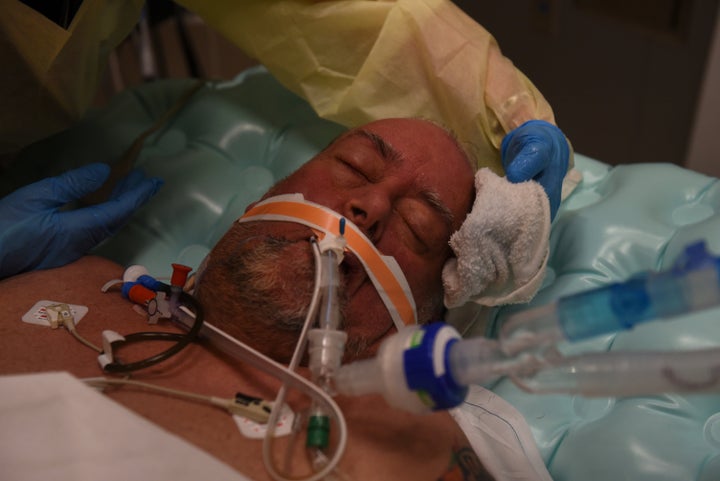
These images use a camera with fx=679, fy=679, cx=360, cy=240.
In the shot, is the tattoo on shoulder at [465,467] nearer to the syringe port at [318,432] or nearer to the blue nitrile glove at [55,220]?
the syringe port at [318,432]

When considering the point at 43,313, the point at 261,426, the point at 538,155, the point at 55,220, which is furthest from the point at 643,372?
the point at 55,220

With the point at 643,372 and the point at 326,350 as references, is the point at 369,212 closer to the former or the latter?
the point at 326,350

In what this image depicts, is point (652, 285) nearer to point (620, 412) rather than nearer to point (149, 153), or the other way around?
point (620, 412)

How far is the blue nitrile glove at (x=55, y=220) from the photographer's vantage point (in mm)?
1369

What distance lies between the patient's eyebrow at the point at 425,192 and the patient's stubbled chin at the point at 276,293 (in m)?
0.19

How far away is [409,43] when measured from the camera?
Result: 155 cm

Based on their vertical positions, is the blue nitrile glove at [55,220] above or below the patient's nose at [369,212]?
below

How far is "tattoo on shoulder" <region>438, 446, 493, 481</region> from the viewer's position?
Result: 1.00 meters

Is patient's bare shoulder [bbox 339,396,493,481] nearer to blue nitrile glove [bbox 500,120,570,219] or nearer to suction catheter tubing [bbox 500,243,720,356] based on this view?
suction catheter tubing [bbox 500,243,720,356]

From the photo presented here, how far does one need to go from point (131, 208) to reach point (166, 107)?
559 millimetres

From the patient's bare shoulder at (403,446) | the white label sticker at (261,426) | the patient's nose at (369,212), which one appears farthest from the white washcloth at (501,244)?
the white label sticker at (261,426)

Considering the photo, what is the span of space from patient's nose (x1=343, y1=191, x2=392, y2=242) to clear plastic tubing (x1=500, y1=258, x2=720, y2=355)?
42 centimetres

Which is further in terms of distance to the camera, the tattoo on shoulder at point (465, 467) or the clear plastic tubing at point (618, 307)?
the tattoo on shoulder at point (465, 467)

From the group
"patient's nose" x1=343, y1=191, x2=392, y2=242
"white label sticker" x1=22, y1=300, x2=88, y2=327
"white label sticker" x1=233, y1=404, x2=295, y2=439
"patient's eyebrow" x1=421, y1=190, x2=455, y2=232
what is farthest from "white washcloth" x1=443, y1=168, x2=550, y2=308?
"white label sticker" x1=22, y1=300, x2=88, y2=327
